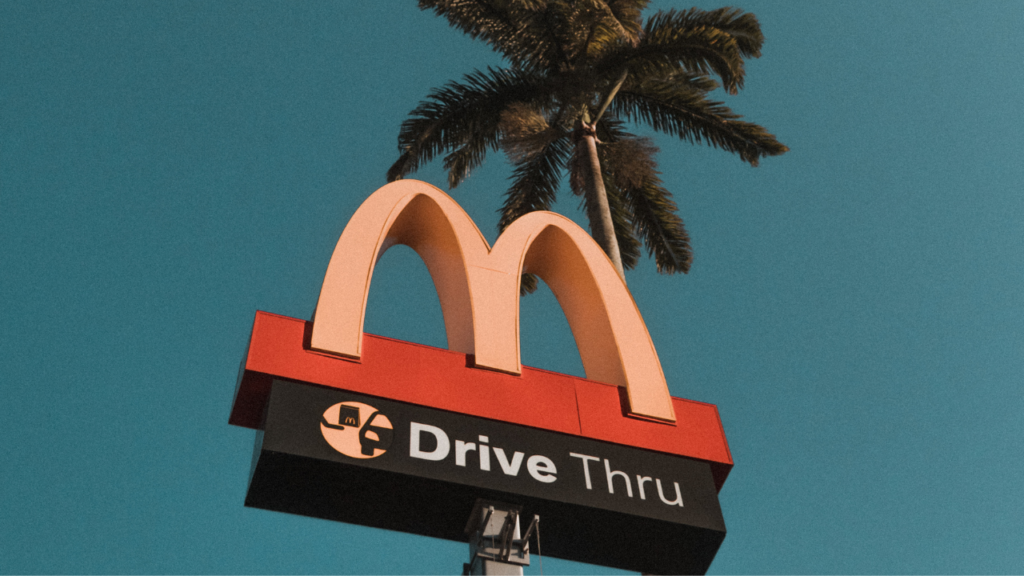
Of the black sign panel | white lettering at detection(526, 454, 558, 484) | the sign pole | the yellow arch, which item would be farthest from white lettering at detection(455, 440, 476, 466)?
the yellow arch

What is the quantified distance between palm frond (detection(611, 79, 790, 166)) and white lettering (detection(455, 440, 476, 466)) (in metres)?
8.66

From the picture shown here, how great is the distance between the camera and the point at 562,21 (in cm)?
1526

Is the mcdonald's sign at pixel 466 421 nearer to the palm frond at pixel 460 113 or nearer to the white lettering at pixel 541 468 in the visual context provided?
the white lettering at pixel 541 468

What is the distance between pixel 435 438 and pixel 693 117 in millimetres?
8981

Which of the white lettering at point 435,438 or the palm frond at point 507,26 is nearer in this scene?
the white lettering at point 435,438

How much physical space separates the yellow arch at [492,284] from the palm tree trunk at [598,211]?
233cm

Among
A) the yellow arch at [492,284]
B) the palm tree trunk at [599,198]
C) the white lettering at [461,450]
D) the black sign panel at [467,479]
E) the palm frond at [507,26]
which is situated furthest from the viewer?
the palm frond at [507,26]

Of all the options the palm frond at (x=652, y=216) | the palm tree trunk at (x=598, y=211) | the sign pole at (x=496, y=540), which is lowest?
the sign pole at (x=496, y=540)

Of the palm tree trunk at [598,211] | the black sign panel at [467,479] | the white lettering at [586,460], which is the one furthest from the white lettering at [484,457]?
the palm tree trunk at [598,211]

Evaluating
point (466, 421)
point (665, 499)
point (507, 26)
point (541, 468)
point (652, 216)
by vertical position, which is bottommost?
point (665, 499)

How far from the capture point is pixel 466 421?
28.7ft

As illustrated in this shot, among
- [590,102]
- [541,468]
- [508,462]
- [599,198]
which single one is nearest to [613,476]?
[541,468]

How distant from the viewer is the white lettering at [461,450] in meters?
8.40

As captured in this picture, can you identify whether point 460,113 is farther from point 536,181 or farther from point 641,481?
point 641,481
